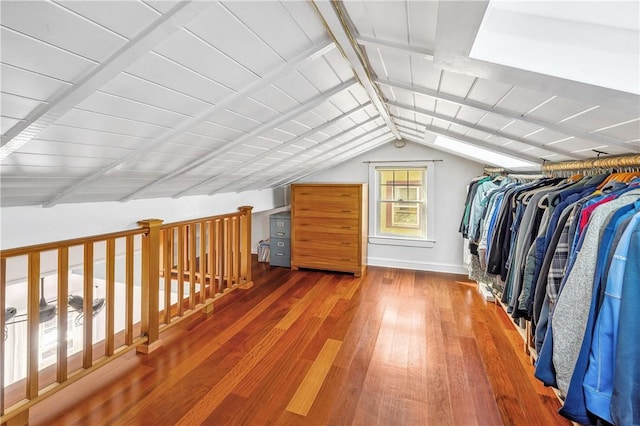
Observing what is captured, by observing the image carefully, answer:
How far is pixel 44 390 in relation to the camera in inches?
61.7

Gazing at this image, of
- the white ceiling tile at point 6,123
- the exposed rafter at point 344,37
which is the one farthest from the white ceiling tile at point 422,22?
the white ceiling tile at point 6,123

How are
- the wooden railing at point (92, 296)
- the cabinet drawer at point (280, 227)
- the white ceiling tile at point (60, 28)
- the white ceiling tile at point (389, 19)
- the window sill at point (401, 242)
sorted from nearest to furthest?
the white ceiling tile at point (60, 28) < the white ceiling tile at point (389, 19) < the wooden railing at point (92, 296) < the window sill at point (401, 242) < the cabinet drawer at point (280, 227)

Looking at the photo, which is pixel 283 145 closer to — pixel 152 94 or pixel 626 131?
pixel 152 94

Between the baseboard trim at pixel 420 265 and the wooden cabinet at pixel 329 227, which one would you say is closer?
the wooden cabinet at pixel 329 227

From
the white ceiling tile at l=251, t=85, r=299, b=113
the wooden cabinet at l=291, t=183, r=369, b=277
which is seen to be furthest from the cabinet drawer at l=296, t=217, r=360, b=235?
the white ceiling tile at l=251, t=85, r=299, b=113

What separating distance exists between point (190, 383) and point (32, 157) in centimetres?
150

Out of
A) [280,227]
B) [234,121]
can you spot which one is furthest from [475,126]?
[280,227]

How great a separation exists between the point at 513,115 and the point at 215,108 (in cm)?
162

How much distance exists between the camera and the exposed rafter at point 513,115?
142cm

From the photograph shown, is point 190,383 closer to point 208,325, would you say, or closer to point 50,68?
point 208,325

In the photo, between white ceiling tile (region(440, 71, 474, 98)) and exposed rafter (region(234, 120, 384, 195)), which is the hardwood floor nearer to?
exposed rafter (region(234, 120, 384, 195))

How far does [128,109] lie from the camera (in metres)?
1.30

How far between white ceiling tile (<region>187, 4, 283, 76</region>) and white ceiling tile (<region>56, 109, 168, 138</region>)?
61 cm

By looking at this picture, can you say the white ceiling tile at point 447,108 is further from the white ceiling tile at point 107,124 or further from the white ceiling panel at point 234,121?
the white ceiling tile at point 107,124
